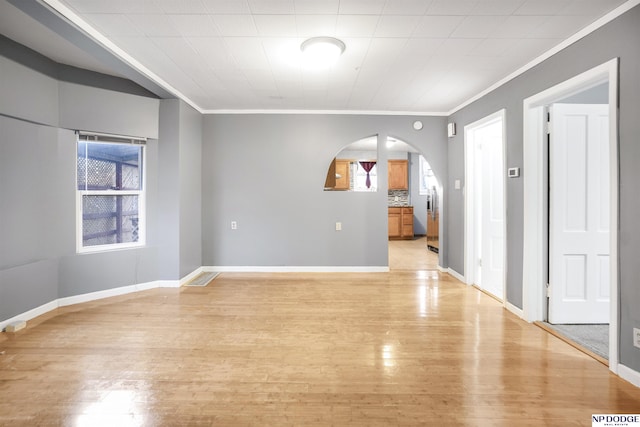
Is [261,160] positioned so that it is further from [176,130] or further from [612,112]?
[612,112]

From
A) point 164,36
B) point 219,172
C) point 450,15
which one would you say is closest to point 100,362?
point 164,36

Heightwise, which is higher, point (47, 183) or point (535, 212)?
point (47, 183)

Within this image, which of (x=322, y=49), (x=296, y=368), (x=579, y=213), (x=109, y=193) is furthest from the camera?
(x=109, y=193)

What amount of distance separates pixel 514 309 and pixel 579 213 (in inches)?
45.3

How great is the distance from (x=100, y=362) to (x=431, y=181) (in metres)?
7.60

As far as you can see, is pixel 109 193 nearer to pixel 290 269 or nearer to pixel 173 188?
pixel 173 188

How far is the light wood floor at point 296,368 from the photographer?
1775mm

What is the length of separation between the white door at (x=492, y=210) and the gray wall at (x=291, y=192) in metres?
0.95

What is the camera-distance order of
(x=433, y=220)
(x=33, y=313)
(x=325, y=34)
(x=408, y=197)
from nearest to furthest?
1. (x=325, y=34)
2. (x=33, y=313)
3. (x=433, y=220)
4. (x=408, y=197)

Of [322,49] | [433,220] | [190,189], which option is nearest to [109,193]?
[190,189]

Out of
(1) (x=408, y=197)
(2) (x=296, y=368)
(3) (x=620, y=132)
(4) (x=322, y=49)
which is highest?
(4) (x=322, y=49)

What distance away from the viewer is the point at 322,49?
2697mm

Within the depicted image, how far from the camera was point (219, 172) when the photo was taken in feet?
16.2

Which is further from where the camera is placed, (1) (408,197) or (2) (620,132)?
(1) (408,197)
